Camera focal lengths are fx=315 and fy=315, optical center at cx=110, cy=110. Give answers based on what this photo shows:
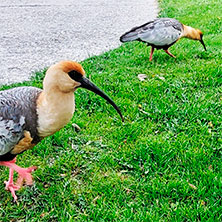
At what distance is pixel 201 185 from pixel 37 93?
5.25 feet

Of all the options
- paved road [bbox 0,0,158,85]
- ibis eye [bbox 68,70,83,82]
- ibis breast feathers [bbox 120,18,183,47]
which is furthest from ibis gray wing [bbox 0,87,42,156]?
ibis breast feathers [bbox 120,18,183,47]

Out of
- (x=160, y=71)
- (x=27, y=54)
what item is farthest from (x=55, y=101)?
(x=27, y=54)

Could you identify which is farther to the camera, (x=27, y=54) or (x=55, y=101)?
(x=27, y=54)

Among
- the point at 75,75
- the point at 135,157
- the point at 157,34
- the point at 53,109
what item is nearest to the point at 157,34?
the point at 157,34

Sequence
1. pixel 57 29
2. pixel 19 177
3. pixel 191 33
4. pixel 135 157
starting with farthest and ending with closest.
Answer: pixel 57 29 < pixel 191 33 < pixel 135 157 < pixel 19 177

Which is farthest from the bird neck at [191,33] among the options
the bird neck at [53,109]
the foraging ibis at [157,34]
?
the bird neck at [53,109]

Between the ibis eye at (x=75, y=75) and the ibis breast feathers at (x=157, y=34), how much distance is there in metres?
3.26

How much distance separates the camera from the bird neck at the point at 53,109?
2527 millimetres

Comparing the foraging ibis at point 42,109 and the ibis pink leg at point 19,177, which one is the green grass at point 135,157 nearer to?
the ibis pink leg at point 19,177

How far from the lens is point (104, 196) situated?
2684 millimetres

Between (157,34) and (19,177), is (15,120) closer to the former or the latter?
(19,177)

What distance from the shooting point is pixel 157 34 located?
547 cm

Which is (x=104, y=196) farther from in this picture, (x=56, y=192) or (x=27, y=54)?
(x=27, y=54)

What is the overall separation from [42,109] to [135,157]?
3.48 ft
